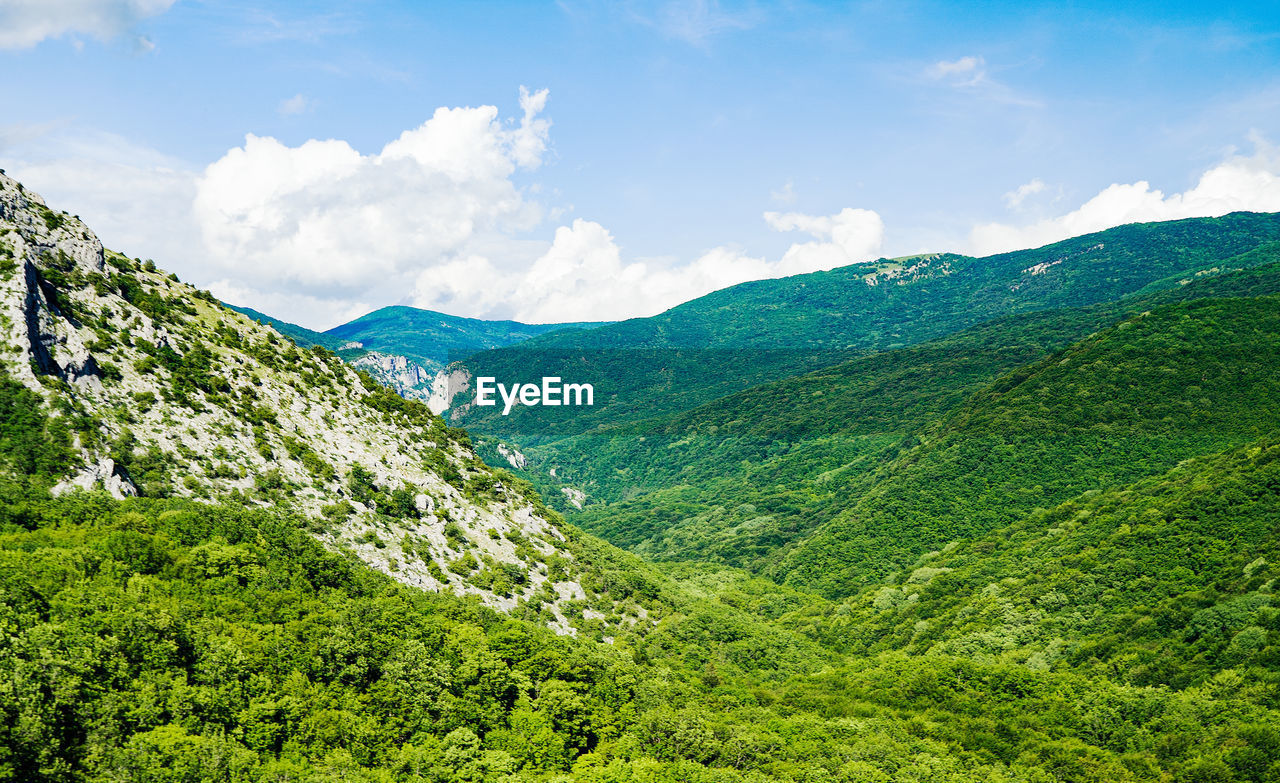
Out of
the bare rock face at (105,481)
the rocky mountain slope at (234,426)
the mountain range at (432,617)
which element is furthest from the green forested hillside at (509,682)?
the rocky mountain slope at (234,426)

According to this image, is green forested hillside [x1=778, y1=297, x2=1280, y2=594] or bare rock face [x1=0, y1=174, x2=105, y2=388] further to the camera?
green forested hillside [x1=778, y1=297, x2=1280, y2=594]

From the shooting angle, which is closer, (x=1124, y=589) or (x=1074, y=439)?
(x=1124, y=589)

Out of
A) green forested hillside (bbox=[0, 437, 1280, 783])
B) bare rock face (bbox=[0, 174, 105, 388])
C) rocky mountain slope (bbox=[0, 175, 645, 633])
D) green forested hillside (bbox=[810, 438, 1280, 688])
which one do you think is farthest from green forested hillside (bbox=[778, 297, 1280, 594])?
bare rock face (bbox=[0, 174, 105, 388])

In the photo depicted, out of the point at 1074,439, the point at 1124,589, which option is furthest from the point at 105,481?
the point at 1074,439

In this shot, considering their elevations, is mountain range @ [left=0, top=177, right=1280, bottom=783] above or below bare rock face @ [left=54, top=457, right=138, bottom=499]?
below

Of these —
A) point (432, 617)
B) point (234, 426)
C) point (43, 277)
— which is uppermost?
point (43, 277)

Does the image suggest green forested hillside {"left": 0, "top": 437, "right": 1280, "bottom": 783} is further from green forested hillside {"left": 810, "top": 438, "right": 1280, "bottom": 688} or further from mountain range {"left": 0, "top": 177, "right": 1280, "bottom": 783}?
green forested hillside {"left": 810, "top": 438, "right": 1280, "bottom": 688}

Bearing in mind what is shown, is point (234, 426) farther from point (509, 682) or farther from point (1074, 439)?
point (1074, 439)

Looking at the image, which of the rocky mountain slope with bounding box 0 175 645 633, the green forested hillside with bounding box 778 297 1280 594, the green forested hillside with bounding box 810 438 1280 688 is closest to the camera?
the rocky mountain slope with bounding box 0 175 645 633

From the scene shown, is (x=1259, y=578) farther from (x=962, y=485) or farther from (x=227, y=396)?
(x=227, y=396)

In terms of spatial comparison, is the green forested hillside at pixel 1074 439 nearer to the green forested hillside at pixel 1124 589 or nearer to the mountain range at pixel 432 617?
the green forested hillside at pixel 1124 589
